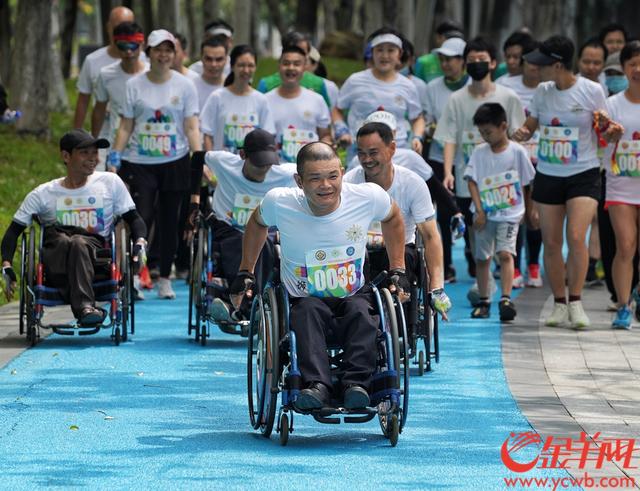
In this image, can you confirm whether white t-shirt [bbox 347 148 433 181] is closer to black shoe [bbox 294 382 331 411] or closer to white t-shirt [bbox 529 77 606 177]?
white t-shirt [bbox 529 77 606 177]

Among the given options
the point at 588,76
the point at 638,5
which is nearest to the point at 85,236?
the point at 588,76

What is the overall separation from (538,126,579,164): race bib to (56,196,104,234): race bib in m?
3.42

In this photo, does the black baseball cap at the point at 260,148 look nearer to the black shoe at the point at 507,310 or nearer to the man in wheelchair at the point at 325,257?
the black shoe at the point at 507,310

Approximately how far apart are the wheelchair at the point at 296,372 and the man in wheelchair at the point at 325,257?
0.23 ft

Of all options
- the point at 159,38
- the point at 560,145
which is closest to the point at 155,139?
the point at 159,38

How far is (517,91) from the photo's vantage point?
50.8 feet

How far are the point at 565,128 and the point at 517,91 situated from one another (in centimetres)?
295

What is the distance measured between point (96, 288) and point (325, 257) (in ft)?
11.7

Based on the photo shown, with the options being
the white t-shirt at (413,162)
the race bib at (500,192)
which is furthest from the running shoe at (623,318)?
the white t-shirt at (413,162)

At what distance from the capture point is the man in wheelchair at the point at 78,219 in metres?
11.3

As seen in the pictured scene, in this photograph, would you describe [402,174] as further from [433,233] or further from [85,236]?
[85,236]

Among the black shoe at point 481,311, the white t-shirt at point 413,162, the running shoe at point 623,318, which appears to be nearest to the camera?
the white t-shirt at point 413,162

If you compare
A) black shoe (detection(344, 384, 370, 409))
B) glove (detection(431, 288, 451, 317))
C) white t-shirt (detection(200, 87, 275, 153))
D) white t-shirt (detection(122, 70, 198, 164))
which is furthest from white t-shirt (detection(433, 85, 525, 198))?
black shoe (detection(344, 384, 370, 409))

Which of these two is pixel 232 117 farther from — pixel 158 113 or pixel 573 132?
pixel 573 132
